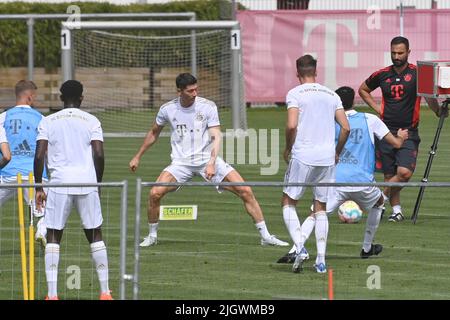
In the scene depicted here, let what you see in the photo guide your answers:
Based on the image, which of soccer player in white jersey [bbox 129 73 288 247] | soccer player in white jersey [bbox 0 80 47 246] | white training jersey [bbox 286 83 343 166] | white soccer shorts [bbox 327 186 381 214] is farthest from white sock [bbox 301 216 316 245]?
soccer player in white jersey [bbox 0 80 47 246]

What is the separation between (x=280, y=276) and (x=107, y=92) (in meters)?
22.0

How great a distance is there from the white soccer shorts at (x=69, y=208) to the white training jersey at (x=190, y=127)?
3623mm

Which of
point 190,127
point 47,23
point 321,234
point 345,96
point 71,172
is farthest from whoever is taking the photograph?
point 47,23

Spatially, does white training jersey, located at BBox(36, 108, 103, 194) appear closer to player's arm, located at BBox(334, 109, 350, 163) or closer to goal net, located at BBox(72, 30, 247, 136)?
player's arm, located at BBox(334, 109, 350, 163)

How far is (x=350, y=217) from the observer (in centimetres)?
1517

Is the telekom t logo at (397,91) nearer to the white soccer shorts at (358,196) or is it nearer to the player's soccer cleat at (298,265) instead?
the white soccer shorts at (358,196)

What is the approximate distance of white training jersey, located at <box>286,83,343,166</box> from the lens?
12.8m

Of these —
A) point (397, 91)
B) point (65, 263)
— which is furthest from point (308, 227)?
point (397, 91)

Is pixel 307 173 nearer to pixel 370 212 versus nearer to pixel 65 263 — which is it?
pixel 370 212

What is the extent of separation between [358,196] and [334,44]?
21.2m

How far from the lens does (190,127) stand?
14.7 meters
